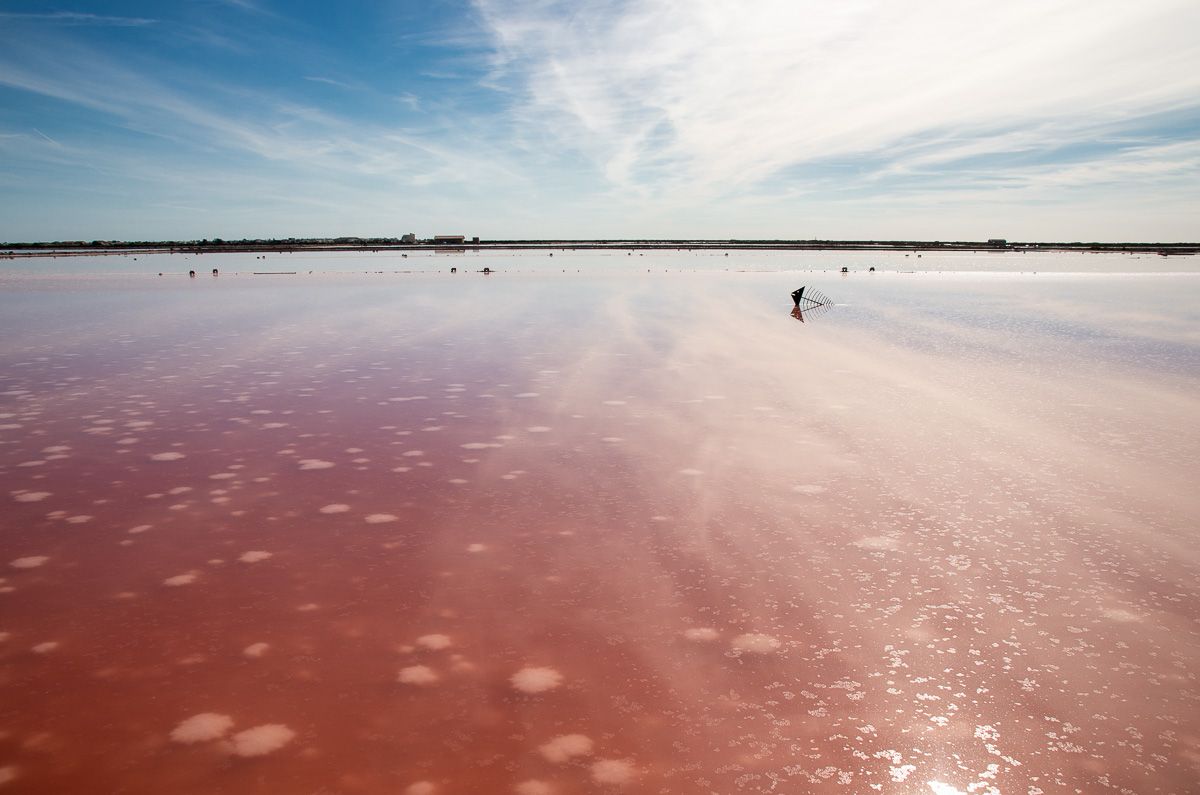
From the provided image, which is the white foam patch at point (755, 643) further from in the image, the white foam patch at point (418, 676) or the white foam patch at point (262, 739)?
the white foam patch at point (262, 739)

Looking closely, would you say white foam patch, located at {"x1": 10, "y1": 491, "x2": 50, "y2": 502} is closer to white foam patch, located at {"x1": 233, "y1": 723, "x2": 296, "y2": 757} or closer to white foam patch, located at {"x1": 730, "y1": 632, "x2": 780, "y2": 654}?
white foam patch, located at {"x1": 233, "y1": 723, "x2": 296, "y2": 757}

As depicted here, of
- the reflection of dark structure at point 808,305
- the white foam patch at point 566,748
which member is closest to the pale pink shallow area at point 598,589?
the white foam patch at point 566,748

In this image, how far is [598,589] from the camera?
4535 millimetres

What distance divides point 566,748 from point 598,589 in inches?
57.1

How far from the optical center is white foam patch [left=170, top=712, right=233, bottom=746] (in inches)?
125

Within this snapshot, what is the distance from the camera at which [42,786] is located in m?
2.90

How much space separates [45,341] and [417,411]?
1278 centimetres

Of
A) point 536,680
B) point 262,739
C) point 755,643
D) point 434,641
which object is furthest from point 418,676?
point 755,643

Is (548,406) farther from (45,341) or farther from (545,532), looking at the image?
(45,341)

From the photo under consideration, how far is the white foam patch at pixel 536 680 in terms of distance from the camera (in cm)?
355

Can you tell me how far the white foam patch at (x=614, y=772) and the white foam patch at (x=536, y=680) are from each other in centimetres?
60

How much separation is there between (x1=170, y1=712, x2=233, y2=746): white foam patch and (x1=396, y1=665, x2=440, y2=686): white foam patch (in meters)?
0.80

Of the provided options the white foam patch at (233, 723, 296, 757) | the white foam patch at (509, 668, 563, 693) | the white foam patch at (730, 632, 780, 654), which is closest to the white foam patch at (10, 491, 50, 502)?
the white foam patch at (233, 723, 296, 757)

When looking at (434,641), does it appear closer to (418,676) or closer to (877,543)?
(418,676)
